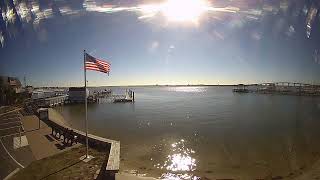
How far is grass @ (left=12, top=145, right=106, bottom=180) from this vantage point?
38.3 ft

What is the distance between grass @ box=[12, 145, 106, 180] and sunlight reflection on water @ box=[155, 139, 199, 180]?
14.1 ft

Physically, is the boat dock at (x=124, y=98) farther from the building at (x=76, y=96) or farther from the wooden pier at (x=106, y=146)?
the wooden pier at (x=106, y=146)

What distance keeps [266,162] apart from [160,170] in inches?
298

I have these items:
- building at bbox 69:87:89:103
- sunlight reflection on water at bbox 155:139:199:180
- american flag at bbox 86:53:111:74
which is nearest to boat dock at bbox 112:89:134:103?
building at bbox 69:87:89:103

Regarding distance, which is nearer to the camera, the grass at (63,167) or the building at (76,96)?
the grass at (63,167)

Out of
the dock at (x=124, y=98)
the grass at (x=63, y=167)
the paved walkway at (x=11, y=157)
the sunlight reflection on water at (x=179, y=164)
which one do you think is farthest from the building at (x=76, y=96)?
the grass at (x=63, y=167)

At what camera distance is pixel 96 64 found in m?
14.5

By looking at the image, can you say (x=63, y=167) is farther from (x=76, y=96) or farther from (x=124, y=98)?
(x=124, y=98)

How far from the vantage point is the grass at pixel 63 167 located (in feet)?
38.3

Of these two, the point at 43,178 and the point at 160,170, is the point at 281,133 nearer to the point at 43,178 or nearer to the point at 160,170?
the point at 160,170

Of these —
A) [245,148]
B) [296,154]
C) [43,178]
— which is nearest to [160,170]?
[43,178]

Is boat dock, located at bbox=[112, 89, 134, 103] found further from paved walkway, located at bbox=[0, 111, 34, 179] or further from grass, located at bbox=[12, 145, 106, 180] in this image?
grass, located at bbox=[12, 145, 106, 180]

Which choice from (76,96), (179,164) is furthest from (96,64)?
(76,96)

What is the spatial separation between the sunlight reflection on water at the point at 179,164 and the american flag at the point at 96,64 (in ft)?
23.4
